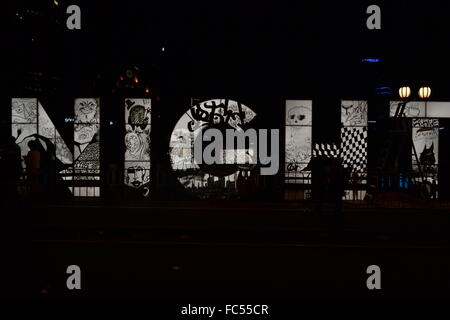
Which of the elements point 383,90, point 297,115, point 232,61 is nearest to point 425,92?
point 383,90

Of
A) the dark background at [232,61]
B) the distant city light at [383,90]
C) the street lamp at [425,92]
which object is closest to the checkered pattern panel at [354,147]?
the dark background at [232,61]

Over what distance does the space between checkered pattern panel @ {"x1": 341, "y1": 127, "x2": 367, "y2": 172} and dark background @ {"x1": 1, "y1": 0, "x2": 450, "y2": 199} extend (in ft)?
0.97

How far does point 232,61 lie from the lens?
18.6 meters

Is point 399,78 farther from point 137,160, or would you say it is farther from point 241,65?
point 137,160

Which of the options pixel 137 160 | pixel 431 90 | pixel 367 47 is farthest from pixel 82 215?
pixel 431 90

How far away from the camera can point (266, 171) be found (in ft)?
59.4

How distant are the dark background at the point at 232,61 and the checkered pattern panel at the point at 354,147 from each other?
30 centimetres

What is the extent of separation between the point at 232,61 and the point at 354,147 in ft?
17.4

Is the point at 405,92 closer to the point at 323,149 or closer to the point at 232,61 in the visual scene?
the point at 323,149

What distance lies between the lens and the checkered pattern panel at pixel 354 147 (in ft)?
61.8

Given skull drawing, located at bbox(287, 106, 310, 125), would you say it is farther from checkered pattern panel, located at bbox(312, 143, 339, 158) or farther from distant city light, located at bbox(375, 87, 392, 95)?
distant city light, located at bbox(375, 87, 392, 95)

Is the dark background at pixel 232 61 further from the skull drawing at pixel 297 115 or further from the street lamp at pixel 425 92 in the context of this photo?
the street lamp at pixel 425 92
